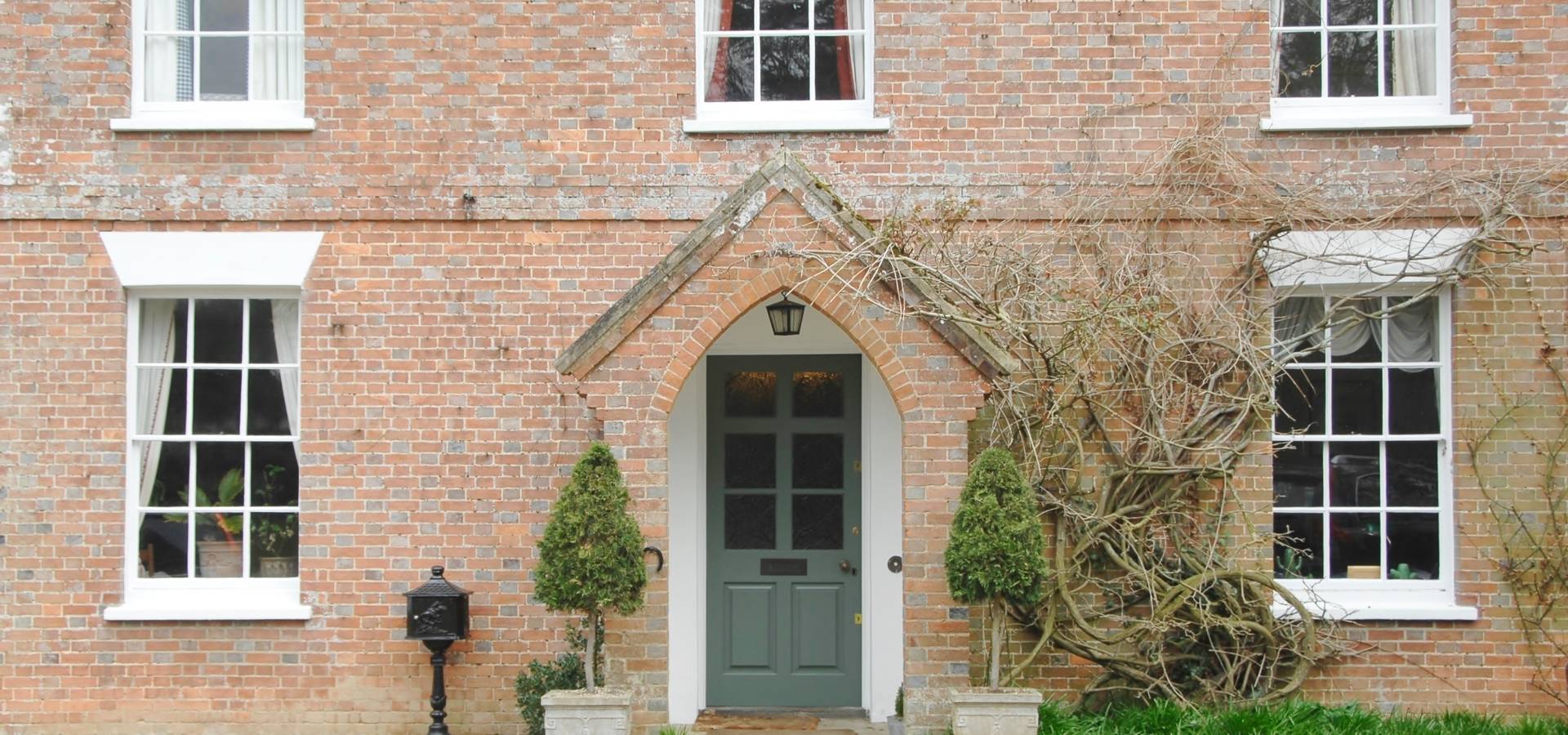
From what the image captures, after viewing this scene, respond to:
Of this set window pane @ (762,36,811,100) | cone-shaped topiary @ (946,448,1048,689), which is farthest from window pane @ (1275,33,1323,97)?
cone-shaped topiary @ (946,448,1048,689)

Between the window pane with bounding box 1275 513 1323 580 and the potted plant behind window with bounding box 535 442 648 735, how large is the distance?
4.22 meters

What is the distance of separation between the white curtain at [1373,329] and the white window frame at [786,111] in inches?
117

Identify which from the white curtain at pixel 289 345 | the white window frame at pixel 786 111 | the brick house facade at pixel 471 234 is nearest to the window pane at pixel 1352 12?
the brick house facade at pixel 471 234

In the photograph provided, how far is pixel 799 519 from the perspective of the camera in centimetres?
887

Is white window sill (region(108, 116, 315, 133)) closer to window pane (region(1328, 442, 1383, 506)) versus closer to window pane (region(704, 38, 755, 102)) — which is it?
window pane (region(704, 38, 755, 102))

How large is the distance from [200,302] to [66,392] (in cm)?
99

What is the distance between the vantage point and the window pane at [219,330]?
8.40 meters

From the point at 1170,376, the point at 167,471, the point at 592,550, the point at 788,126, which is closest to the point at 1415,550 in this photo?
the point at 1170,376

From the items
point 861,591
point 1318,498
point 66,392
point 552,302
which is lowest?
point 861,591

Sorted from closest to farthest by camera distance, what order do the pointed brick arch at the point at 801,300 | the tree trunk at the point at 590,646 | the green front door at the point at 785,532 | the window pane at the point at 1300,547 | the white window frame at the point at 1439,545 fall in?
the tree trunk at the point at 590,646 < the pointed brick arch at the point at 801,300 < the white window frame at the point at 1439,545 < the window pane at the point at 1300,547 < the green front door at the point at 785,532

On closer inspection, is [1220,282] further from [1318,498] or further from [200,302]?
[200,302]

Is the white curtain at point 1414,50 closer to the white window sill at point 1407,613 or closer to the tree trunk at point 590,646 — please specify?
the white window sill at point 1407,613

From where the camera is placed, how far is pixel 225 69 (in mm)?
8562

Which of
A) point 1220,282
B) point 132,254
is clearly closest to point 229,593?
point 132,254
